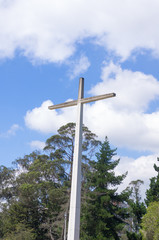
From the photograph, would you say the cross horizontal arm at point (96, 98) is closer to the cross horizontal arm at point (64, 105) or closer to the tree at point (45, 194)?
the cross horizontal arm at point (64, 105)

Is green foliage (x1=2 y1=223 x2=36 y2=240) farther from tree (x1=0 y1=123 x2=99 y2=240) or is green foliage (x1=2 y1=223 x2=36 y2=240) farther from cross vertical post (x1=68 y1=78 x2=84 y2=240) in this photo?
cross vertical post (x1=68 y1=78 x2=84 y2=240)

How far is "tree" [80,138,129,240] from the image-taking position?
956 inches

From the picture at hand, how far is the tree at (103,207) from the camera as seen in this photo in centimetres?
2428

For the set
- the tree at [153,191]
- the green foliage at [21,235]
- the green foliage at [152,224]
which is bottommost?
the green foliage at [21,235]

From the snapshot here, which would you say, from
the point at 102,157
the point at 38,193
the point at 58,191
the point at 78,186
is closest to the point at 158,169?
the point at 102,157

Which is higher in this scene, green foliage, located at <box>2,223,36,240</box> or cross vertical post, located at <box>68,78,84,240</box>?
cross vertical post, located at <box>68,78,84,240</box>

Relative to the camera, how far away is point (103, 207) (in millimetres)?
25125

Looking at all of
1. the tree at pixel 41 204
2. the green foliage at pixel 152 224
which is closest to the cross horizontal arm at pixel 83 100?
the green foliage at pixel 152 224

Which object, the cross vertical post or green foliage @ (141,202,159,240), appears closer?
the cross vertical post

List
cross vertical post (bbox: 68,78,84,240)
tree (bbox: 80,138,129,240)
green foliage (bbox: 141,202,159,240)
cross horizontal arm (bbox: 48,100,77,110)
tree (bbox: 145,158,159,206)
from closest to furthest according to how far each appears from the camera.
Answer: cross vertical post (bbox: 68,78,84,240)
cross horizontal arm (bbox: 48,100,77,110)
green foliage (bbox: 141,202,159,240)
tree (bbox: 80,138,129,240)
tree (bbox: 145,158,159,206)

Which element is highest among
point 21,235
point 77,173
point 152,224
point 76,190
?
point 77,173

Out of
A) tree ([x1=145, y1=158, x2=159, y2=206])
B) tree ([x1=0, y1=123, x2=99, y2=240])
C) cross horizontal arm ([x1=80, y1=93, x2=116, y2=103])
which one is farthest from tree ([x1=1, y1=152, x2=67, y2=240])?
cross horizontal arm ([x1=80, y1=93, x2=116, y2=103])

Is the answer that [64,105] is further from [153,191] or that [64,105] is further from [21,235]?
[153,191]

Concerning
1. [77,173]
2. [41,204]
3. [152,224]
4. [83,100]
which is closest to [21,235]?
[41,204]
